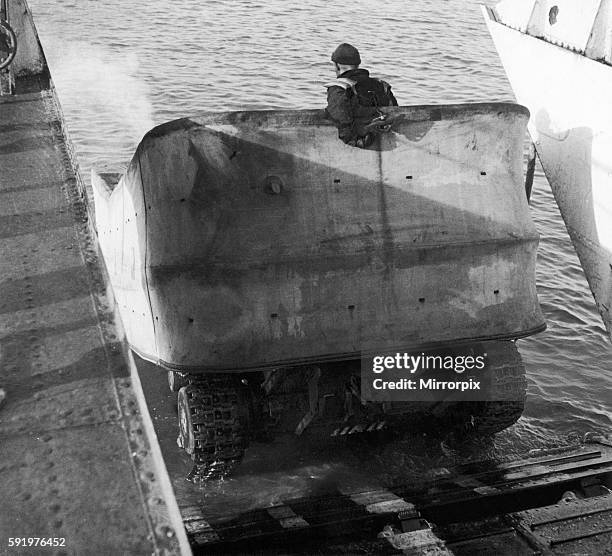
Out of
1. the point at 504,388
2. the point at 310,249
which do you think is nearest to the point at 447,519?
the point at 504,388

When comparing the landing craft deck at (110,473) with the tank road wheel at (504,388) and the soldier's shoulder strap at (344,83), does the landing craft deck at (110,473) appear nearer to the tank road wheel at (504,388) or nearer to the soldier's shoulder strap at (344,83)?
the tank road wheel at (504,388)

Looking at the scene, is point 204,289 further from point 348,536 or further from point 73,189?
point 73,189

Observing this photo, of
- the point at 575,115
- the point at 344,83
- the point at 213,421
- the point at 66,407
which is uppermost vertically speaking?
the point at 344,83

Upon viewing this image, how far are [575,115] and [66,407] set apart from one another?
6866mm

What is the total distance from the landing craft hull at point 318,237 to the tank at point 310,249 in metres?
0.01

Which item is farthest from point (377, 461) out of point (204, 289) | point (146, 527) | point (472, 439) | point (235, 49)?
point (235, 49)

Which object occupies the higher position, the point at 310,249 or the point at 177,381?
the point at 310,249

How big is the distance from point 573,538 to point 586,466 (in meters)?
1.11

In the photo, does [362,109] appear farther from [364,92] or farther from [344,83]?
[344,83]

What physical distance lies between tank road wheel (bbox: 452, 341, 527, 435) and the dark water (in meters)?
0.75

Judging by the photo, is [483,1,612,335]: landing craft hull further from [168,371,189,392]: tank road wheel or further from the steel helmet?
[168,371,189,392]: tank road wheel

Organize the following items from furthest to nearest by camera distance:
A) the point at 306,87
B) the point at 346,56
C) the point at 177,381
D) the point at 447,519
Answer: the point at 306,87 → the point at 177,381 → the point at 447,519 → the point at 346,56

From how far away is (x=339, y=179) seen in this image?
6004 mm

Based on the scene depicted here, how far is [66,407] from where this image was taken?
5.08m
